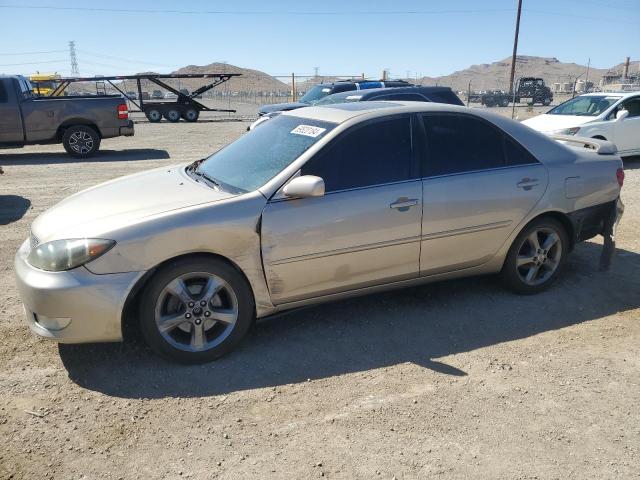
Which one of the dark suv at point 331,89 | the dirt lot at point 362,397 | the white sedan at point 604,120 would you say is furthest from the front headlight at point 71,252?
the dark suv at point 331,89

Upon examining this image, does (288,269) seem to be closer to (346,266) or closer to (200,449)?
(346,266)

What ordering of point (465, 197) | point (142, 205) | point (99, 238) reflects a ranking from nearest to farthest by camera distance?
point (99, 238), point (142, 205), point (465, 197)

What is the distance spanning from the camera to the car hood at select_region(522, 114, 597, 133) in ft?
35.4

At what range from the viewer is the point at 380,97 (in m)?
10.6

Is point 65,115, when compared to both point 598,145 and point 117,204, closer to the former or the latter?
point 117,204

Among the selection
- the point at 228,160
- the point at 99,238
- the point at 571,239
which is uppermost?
the point at 228,160

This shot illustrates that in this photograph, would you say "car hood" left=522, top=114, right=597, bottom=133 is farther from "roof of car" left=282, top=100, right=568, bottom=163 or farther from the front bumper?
the front bumper

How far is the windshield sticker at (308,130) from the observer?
386 cm

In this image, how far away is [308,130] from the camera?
13.0 feet

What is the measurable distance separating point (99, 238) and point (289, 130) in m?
1.69

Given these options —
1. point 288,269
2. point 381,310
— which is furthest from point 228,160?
point 381,310

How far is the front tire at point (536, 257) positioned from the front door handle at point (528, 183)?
1.06ft

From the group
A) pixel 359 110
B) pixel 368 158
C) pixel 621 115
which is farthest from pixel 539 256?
pixel 621 115

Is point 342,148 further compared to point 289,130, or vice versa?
point 289,130
